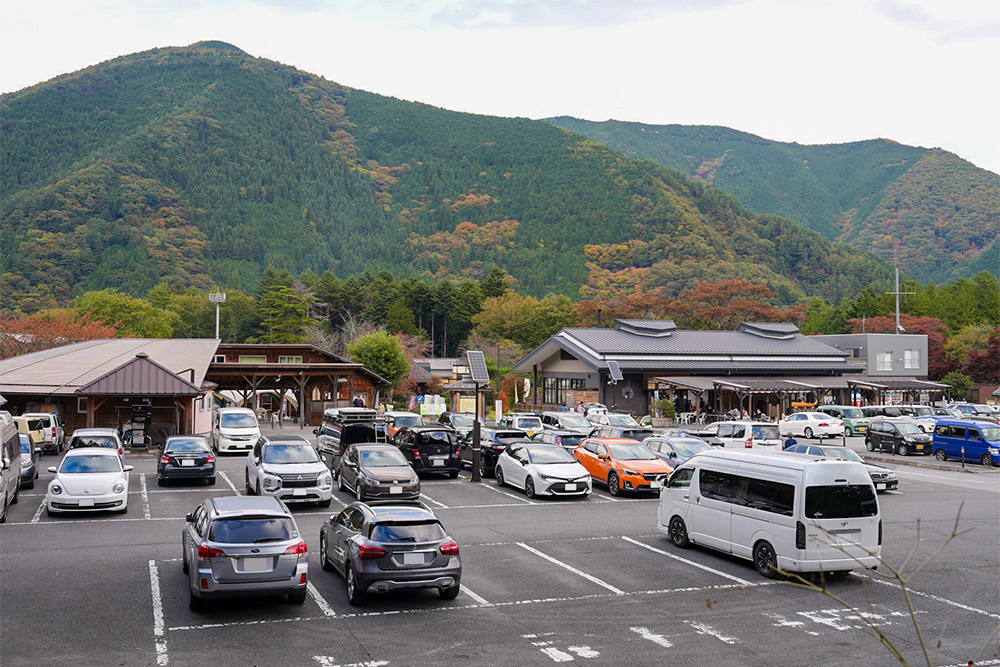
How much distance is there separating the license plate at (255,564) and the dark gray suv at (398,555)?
1.36 m

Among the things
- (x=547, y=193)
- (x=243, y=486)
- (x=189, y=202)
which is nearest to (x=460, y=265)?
(x=547, y=193)

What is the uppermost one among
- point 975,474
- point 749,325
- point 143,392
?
point 749,325

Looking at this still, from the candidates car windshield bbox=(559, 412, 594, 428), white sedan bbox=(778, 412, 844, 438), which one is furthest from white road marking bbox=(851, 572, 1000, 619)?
white sedan bbox=(778, 412, 844, 438)

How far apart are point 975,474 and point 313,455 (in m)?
23.8

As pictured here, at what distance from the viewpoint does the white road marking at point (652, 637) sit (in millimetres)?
11164

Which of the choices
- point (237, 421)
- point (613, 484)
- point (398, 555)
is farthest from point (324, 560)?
point (237, 421)

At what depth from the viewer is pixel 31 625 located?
1148cm

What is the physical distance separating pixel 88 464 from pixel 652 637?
15.5 metres

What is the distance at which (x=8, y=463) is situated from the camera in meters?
19.4

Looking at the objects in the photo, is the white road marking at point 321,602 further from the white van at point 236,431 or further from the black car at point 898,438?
the black car at point 898,438

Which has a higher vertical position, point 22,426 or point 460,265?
point 460,265

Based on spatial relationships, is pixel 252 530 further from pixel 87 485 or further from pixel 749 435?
pixel 749 435

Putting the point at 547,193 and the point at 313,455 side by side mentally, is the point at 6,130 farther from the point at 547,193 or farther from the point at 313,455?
the point at 313,455

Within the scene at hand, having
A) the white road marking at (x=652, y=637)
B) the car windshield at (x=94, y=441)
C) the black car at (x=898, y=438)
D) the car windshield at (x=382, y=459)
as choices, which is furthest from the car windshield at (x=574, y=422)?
the white road marking at (x=652, y=637)
